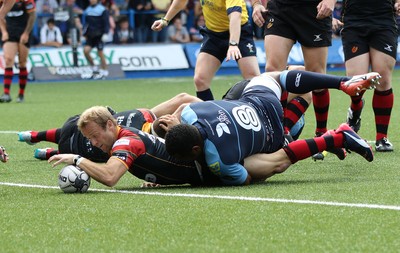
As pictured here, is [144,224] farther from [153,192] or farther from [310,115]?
[310,115]

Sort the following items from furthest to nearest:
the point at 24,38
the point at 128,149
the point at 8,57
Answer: the point at 8,57
the point at 24,38
the point at 128,149

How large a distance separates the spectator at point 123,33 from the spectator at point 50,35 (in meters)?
2.06

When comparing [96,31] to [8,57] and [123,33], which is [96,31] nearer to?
[123,33]

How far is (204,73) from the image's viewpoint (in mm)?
10594

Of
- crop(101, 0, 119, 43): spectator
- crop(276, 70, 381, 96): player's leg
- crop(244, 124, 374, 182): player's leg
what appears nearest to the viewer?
crop(244, 124, 374, 182): player's leg

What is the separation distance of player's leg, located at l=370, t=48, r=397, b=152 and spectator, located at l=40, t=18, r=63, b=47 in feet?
60.4

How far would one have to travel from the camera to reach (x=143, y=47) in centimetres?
2723

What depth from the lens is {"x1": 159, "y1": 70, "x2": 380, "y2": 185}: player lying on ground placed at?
7.00 metres

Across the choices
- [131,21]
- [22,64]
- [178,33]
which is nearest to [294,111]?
[22,64]

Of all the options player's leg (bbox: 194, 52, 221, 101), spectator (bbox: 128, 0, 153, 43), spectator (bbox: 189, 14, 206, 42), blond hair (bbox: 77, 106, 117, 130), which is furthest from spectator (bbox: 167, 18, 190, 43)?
blond hair (bbox: 77, 106, 117, 130)

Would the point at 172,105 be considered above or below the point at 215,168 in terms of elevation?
below

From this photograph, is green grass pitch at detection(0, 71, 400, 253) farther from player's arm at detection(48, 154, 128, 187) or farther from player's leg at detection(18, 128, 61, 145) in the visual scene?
player's leg at detection(18, 128, 61, 145)

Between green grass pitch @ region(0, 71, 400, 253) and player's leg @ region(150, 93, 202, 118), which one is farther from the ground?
green grass pitch @ region(0, 71, 400, 253)

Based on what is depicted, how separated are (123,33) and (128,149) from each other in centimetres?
2245
